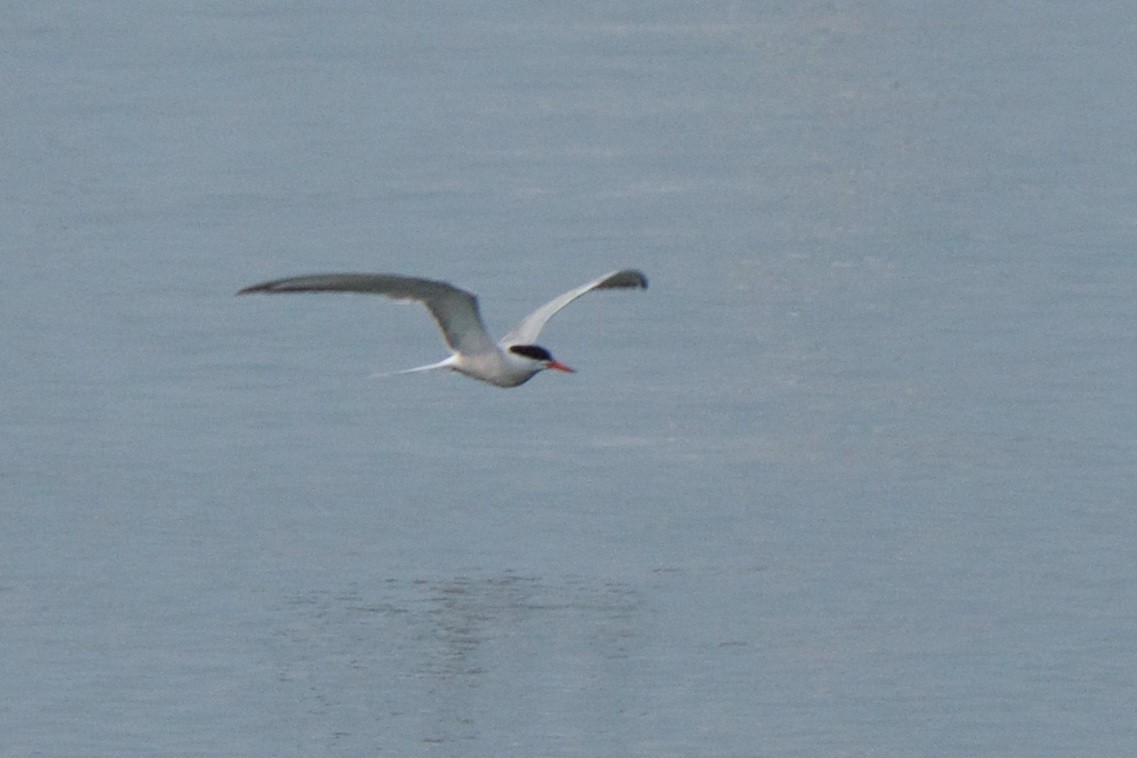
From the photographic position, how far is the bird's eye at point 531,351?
11273 millimetres

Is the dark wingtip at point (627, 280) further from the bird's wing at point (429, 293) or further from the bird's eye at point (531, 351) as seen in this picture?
the bird's wing at point (429, 293)

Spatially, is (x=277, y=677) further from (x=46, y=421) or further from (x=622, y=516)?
(x=46, y=421)

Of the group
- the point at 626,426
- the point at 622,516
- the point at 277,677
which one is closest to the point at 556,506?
the point at 622,516

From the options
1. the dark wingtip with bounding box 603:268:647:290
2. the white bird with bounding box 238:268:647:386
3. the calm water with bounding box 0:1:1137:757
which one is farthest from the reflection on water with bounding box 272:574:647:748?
the dark wingtip with bounding box 603:268:647:290

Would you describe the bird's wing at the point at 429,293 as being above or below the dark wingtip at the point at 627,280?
below

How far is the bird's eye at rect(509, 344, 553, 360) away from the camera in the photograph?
11273mm

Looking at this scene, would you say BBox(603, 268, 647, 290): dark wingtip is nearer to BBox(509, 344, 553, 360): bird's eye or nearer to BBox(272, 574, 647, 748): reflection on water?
BBox(509, 344, 553, 360): bird's eye

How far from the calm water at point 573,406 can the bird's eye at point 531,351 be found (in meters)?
0.65

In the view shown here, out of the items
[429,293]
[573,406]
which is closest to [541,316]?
[429,293]

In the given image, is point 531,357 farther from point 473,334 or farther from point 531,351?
point 473,334

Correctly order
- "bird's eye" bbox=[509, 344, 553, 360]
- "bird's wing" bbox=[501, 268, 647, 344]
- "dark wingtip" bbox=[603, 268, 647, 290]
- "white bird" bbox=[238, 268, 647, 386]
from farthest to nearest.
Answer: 1. "dark wingtip" bbox=[603, 268, 647, 290]
2. "bird's wing" bbox=[501, 268, 647, 344]
3. "bird's eye" bbox=[509, 344, 553, 360]
4. "white bird" bbox=[238, 268, 647, 386]

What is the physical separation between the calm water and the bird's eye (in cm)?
65

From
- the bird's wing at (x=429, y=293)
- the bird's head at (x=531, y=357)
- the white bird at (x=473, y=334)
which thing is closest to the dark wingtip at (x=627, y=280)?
the white bird at (x=473, y=334)

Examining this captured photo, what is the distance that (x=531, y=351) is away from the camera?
11.3 meters
